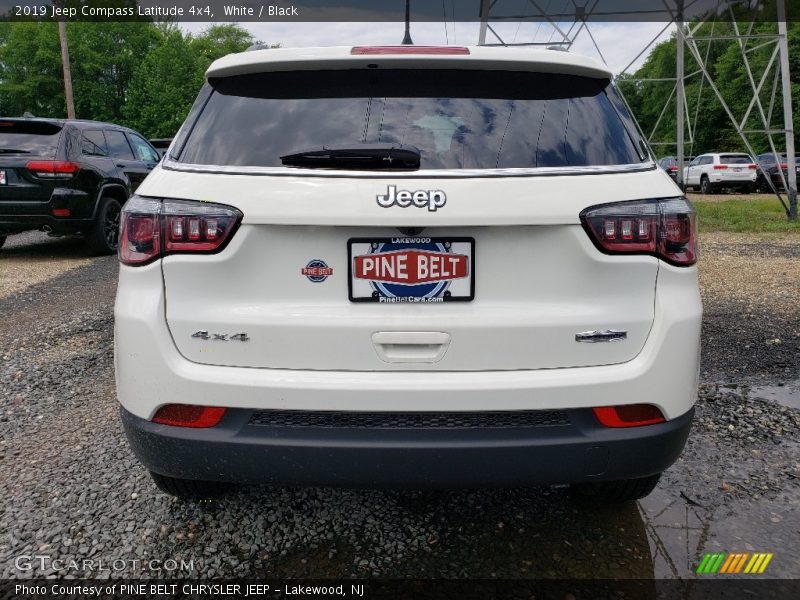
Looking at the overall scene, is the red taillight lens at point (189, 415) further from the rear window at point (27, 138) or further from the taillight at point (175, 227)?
the rear window at point (27, 138)

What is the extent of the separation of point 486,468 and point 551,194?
2.69ft

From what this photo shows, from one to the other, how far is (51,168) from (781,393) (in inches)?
319

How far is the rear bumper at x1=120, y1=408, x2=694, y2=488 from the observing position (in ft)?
6.45

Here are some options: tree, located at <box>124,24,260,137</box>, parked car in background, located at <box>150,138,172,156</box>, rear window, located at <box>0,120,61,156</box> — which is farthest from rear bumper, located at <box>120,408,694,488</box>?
tree, located at <box>124,24,260,137</box>

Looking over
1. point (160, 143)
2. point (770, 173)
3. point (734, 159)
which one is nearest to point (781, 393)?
point (160, 143)

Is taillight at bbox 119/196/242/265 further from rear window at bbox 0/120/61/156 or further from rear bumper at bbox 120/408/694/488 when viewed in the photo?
rear window at bbox 0/120/61/156

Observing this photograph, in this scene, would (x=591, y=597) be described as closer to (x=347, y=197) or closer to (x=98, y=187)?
(x=347, y=197)

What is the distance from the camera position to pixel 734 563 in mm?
2342

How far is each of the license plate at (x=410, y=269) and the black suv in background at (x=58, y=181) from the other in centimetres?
763

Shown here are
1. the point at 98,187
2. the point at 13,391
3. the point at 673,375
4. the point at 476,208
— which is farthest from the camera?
the point at 98,187

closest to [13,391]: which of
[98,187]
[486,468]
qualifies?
[486,468]

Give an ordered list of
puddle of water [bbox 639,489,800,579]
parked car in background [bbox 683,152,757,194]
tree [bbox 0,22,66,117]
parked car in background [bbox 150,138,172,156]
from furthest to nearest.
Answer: tree [bbox 0,22,66,117], parked car in background [bbox 683,152,757,194], parked car in background [bbox 150,138,172,156], puddle of water [bbox 639,489,800,579]

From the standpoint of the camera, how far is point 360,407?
195cm

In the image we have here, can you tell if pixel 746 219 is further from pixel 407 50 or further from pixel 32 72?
pixel 32 72
